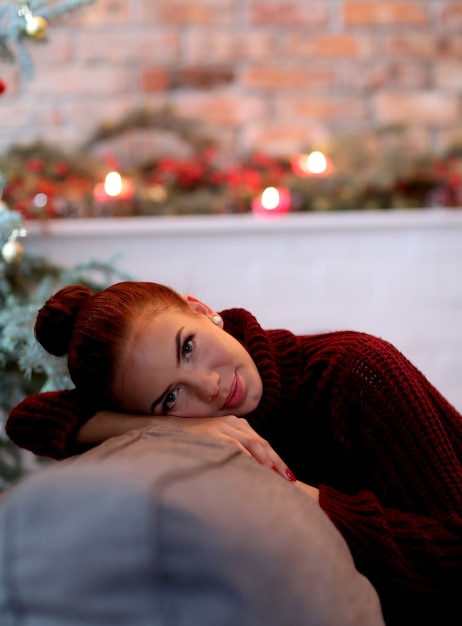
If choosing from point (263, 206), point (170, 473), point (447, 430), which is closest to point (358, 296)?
point (263, 206)

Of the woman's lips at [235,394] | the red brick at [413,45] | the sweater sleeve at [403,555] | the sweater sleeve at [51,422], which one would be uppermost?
the red brick at [413,45]

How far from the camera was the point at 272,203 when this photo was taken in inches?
95.7

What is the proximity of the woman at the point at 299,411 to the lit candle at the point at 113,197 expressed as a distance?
4.92ft

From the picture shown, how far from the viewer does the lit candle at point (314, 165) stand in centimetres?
252

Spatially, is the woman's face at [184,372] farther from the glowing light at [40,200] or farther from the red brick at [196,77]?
the red brick at [196,77]

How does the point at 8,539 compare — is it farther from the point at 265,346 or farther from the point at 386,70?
the point at 386,70

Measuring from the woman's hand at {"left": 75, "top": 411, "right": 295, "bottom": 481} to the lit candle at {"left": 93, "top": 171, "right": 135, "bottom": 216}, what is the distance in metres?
1.57

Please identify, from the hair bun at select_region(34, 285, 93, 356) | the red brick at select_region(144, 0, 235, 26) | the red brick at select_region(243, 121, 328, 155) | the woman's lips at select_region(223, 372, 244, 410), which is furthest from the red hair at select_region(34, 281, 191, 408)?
the red brick at select_region(144, 0, 235, 26)

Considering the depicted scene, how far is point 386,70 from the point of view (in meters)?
2.89

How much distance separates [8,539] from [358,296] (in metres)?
1.99

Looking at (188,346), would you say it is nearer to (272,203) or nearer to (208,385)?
(208,385)

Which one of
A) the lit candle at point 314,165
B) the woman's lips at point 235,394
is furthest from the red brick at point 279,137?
the woman's lips at point 235,394

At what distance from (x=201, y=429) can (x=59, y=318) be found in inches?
8.6

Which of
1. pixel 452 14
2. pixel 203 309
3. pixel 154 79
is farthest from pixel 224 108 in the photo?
pixel 203 309
